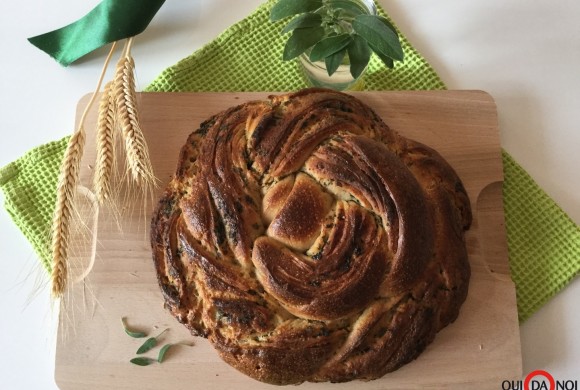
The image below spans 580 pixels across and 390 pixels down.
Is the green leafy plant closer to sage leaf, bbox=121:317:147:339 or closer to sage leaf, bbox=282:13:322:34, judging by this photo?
sage leaf, bbox=282:13:322:34

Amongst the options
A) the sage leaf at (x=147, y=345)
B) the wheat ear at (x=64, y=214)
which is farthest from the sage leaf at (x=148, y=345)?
the wheat ear at (x=64, y=214)

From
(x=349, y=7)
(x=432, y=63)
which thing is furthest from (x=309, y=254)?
(x=432, y=63)

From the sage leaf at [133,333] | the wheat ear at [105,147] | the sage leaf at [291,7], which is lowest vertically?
the sage leaf at [133,333]

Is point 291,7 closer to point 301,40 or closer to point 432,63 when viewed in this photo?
point 301,40

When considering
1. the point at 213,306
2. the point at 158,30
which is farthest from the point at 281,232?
the point at 158,30

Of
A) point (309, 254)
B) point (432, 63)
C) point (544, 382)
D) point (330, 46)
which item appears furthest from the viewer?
point (432, 63)

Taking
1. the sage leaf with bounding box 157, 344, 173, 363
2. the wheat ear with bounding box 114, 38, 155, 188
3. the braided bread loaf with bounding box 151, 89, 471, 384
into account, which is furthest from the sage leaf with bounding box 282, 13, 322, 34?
the sage leaf with bounding box 157, 344, 173, 363

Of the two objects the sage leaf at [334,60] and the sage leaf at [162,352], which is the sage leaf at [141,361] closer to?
the sage leaf at [162,352]
